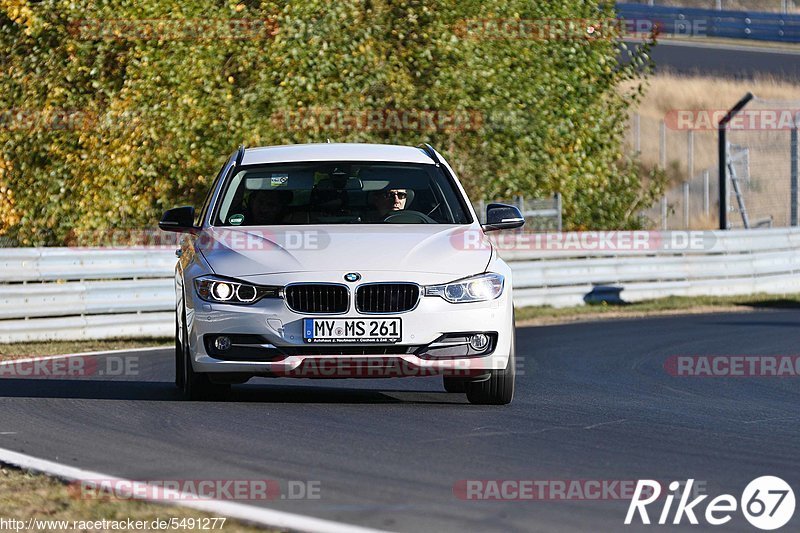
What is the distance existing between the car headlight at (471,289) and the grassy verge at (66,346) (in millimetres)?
6316

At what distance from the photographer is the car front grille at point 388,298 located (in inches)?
342

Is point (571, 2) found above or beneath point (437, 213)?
above

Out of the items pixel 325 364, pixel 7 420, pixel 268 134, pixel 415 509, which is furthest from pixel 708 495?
pixel 268 134

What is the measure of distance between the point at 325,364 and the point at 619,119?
1947 centimetres

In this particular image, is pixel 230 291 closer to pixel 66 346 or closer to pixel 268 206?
pixel 268 206

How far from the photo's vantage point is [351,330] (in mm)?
8641

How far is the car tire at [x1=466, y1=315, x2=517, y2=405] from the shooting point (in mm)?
9188

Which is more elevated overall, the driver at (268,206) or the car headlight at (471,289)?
the driver at (268,206)

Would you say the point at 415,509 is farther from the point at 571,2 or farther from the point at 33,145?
the point at 571,2

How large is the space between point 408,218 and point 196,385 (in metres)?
1.72

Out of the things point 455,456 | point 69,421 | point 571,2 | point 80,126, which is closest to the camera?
point 455,456

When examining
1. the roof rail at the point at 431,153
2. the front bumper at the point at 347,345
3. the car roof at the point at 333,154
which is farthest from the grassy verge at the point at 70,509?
the roof rail at the point at 431,153

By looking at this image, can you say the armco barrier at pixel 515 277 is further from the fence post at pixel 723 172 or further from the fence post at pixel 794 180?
the fence post at pixel 794 180

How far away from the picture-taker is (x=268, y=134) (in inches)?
874
